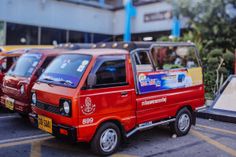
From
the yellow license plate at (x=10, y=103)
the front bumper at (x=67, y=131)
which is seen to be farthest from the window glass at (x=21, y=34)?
the front bumper at (x=67, y=131)

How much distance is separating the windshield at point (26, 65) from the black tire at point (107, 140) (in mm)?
2694

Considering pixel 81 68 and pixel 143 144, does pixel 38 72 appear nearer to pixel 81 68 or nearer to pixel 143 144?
pixel 81 68

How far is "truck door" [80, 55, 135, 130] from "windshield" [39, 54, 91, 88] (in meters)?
0.22

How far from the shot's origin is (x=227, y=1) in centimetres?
1280

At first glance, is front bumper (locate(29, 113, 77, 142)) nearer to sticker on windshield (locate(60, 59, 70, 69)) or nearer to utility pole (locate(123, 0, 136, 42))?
sticker on windshield (locate(60, 59, 70, 69))

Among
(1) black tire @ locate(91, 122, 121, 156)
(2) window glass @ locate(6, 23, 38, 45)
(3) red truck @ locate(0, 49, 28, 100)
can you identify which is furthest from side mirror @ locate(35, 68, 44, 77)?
(2) window glass @ locate(6, 23, 38, 45)

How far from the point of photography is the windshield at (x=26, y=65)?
710cm

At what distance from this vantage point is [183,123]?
257 inches

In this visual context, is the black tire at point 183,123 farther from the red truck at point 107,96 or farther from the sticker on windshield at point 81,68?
the sticker on windshield at point 81,68

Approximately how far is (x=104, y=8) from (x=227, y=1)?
8.34 m

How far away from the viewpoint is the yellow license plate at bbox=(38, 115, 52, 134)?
512cm

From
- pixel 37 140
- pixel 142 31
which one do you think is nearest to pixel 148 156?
pixel 37 140

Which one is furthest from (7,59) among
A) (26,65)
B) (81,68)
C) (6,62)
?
(81,68)

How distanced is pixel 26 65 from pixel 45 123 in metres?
2.52
